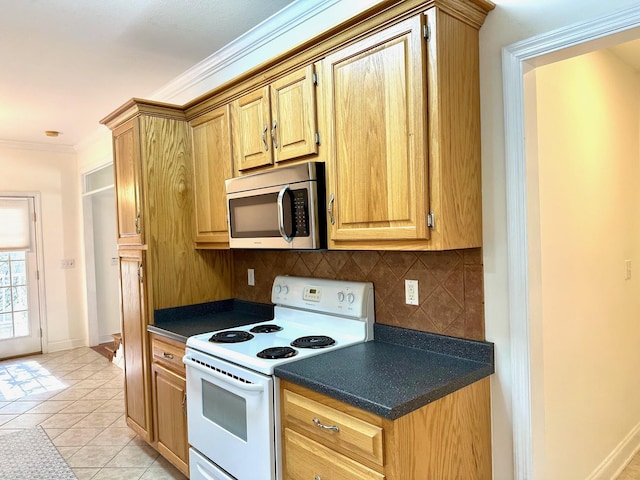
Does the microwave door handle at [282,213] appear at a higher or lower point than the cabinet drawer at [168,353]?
higher

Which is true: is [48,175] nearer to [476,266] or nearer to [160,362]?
[160,362]

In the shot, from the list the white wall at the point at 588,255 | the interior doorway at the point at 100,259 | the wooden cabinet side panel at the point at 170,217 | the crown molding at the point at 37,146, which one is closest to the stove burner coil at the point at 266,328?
the wooden cabinet side panel at the point at 170,217

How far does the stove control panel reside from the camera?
214cm

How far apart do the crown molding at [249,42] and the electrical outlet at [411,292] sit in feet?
4.74

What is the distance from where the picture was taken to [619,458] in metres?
2.58

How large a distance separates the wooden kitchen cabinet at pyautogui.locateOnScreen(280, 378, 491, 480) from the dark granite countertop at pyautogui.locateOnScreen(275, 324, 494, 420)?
43 mm

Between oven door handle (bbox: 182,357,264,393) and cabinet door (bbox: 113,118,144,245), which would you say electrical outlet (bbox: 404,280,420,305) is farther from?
cabinet door (bbox: 113,118,144,245)

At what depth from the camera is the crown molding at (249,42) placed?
241 centimetres

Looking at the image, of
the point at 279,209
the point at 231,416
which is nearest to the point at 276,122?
the point at 279,209

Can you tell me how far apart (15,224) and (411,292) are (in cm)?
521

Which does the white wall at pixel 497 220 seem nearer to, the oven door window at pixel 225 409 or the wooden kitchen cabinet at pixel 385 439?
the wooden kitchen cabinet at pixel 385 439

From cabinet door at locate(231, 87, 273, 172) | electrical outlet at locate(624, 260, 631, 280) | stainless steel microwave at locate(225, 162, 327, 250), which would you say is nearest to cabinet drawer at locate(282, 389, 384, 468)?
stainless steel microwave at locate(225, 162, 327, 250)

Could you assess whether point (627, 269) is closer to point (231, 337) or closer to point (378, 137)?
point (378, 137)

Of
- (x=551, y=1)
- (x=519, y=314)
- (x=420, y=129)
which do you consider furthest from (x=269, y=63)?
(x=519, y=314)
